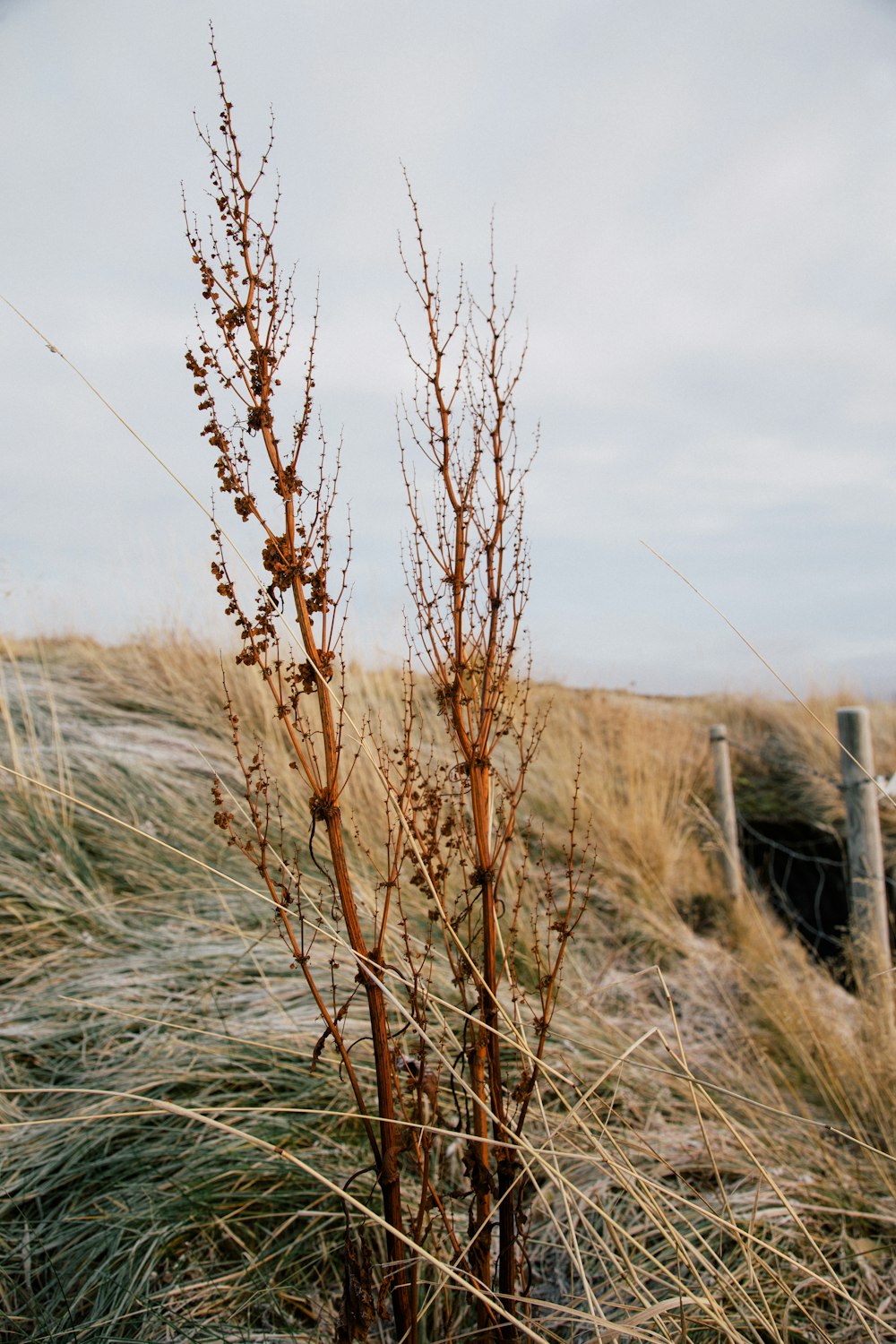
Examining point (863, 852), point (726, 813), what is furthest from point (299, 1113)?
point (726, 813)

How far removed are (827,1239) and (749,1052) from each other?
1175 mm

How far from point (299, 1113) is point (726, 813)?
376 centimetres

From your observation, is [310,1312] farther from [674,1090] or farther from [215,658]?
[215,658]

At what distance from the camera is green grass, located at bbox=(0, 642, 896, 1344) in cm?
148

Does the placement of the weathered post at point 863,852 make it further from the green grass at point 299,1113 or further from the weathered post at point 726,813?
the weathered post at point 726,813

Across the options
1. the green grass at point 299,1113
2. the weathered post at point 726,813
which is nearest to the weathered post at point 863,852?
the green grass at point 299,1113

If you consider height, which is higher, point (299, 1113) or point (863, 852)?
point (863, 852)

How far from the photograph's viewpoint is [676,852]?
16.0 ft

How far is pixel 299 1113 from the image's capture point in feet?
5.91

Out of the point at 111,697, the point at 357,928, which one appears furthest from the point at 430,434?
the point at 111,697

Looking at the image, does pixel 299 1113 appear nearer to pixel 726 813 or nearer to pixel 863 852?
pixel 863 852

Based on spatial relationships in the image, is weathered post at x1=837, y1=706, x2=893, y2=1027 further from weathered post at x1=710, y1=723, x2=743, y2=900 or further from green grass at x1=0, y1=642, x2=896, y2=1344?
weathered post at x1=710, y1=723, x2=743, y2=900

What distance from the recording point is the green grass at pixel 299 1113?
148 cm

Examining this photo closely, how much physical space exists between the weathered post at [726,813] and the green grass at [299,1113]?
29cm
